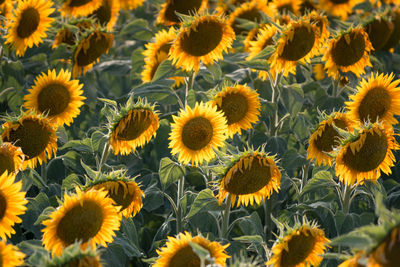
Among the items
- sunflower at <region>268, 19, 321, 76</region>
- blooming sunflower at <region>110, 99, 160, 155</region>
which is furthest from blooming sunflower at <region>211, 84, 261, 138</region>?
blooming sunflower at <region>110, 99, 160, 155</region>

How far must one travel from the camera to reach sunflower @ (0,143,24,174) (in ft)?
5.26

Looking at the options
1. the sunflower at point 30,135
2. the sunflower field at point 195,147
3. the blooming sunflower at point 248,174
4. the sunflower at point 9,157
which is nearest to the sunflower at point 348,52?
the sunflower field at point 195,147

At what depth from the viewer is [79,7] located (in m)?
2.70

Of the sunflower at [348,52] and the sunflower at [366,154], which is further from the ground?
the sunflower at [348,52]

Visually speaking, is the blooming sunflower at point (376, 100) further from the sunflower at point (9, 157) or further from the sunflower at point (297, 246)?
the sunflower at point (9, 157)

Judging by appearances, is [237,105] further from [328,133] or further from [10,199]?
[10,199]

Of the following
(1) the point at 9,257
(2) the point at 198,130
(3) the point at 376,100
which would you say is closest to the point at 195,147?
(2) the point at 198,130

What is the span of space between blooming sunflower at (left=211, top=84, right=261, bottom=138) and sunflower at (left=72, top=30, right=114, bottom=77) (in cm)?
59

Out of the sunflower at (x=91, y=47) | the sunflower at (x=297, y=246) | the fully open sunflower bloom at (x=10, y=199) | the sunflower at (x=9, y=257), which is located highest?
the sunflower at (x=91, y=47)

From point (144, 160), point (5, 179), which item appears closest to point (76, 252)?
point (5, 179)

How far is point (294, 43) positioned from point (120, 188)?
0.83 m

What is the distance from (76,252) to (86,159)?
3.73 ft

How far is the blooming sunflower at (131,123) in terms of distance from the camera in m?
1.74

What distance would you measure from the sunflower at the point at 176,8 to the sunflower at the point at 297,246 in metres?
1.42
